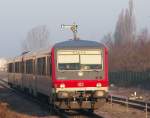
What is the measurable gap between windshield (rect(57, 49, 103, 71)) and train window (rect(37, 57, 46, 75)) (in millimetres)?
2294

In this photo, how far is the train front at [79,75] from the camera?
23.5 m

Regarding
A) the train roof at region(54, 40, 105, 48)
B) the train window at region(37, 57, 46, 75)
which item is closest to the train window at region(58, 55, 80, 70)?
the train roof at region(54, 40, 105, 48)

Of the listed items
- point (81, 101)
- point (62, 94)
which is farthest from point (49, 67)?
point (81, 101)

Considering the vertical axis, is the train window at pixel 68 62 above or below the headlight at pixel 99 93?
above

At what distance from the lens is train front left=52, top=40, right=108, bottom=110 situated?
77.2ft

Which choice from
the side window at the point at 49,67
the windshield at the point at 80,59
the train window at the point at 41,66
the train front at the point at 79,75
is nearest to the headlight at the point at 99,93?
the train front at the point at 79,75

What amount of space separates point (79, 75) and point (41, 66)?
3902 millimetres

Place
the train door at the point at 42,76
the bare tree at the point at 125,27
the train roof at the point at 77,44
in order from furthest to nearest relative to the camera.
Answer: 1. the bare tree at the point at 125,27
2. the train door at the point at 42,76
3. the train roof at the point at 77,44

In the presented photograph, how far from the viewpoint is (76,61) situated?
24.2m

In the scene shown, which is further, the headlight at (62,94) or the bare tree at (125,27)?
the bare tree at (125,27)

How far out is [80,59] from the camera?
24.2 metres

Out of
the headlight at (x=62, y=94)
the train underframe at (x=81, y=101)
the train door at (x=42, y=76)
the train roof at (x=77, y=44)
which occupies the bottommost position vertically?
the train underframe at (x=81, y=101)

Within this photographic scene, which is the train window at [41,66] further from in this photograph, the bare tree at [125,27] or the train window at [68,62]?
the bare tree at [125,27]

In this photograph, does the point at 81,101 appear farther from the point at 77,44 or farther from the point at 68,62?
the point at 77,44
